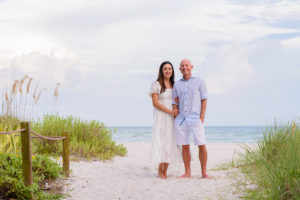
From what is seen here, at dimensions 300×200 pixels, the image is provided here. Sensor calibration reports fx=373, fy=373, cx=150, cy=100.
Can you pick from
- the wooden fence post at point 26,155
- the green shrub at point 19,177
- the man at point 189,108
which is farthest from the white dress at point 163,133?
the wooden fence post at point 26,155

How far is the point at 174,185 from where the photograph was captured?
255 inches

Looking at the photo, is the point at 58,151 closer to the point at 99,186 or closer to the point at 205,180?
the point at 99,186

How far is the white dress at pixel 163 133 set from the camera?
23.1 ft

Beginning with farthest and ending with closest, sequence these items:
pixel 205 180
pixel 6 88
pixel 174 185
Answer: pixel 6 88, pixel 205 180, pixel 174 185

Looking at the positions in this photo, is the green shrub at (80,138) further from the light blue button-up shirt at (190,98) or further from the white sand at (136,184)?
the light blue button-up shirt at (190,98)

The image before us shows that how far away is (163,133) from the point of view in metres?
7.08

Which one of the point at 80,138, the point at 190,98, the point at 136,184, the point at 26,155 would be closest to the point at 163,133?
the point at 190,98

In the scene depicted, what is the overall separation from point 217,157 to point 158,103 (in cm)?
488

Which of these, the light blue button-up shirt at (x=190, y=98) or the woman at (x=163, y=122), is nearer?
the light blue button-up shirt at (x=190, y=98)

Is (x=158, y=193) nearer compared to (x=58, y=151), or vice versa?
(x=158, y=193)

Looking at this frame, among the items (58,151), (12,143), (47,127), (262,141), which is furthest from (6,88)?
(262,141)

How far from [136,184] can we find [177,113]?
151 cm

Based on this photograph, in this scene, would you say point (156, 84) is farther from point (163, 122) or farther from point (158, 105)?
point (163, 122)

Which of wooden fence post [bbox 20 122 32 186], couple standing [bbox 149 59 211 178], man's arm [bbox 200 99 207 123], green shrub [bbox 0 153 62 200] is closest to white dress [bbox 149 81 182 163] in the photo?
couple standing [bbox 149 59 211 178]
